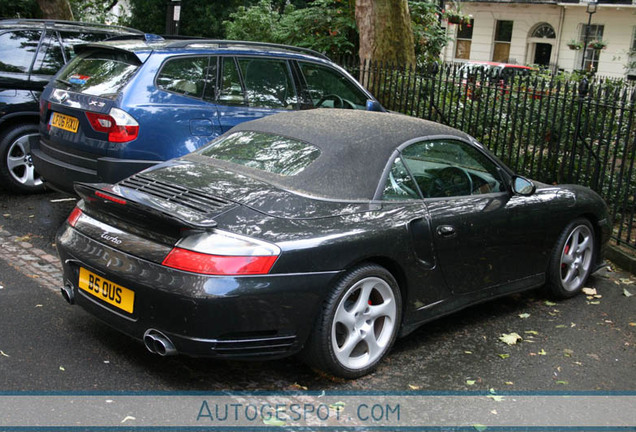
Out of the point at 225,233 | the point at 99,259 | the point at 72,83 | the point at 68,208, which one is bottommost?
the point at 68,208

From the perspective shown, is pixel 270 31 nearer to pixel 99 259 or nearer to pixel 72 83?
pixel 72 83

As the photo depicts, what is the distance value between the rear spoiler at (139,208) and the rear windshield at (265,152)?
2.55ft

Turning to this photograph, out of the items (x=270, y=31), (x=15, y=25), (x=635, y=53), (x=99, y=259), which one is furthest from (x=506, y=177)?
(x=635, y=53)

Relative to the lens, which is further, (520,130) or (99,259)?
(520,130)

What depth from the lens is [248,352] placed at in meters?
3.94

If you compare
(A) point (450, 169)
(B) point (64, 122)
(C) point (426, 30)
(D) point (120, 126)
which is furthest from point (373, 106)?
(C) point (426, 30)

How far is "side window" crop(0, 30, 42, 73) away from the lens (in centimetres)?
849

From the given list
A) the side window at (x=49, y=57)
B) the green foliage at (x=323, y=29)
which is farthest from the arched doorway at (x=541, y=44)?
the side window at (x=49, y=57)

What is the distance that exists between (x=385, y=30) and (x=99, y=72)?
6600mm

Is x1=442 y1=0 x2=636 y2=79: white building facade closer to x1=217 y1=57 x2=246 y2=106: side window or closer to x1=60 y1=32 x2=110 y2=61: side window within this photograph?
x1=60 y1=32 x2=110 y2=61: side window

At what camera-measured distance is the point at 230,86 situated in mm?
7156

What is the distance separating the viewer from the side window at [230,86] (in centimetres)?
708

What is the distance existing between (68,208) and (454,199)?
16.1ft

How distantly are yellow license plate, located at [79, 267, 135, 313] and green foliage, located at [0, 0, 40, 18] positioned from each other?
65.3 feet
